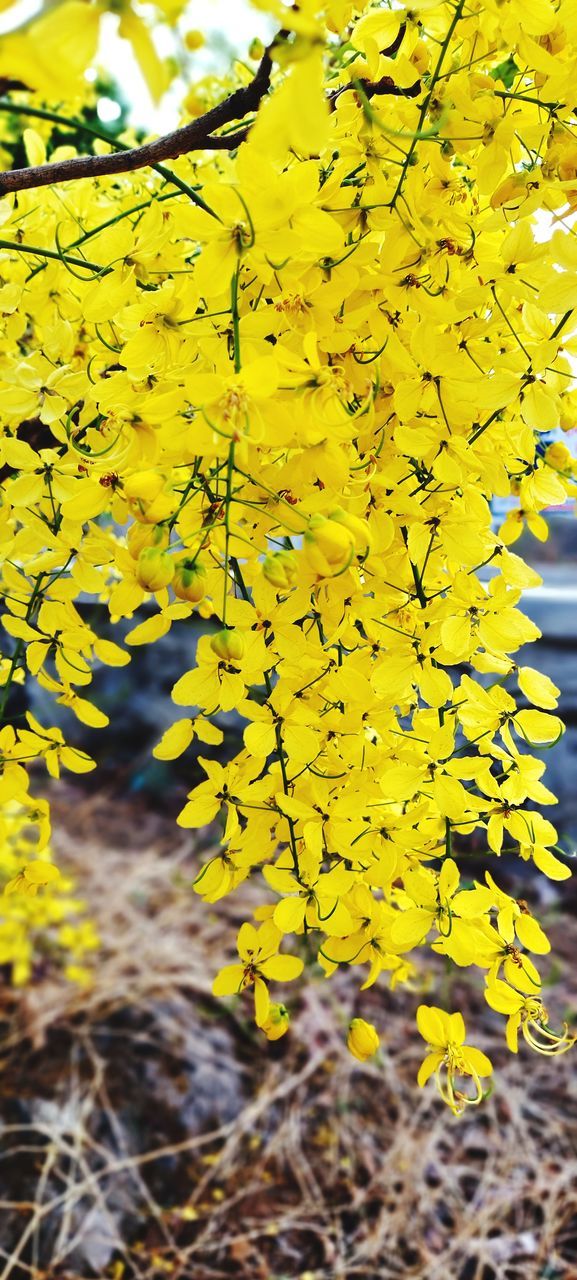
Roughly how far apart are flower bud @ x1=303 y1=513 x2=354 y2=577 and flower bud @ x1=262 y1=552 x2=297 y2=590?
0.04 ft

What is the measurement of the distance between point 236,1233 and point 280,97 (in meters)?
1.39

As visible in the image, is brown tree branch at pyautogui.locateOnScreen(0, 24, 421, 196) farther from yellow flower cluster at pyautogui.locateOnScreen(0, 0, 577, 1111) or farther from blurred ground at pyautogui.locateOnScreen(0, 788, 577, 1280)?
blurred ground at pyautogui.locateOnScreen(0, 788, 577, 1280)

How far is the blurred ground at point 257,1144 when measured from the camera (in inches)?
46.8

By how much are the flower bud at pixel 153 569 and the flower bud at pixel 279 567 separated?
0.05 metres

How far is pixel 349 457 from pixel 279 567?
0.33 ft

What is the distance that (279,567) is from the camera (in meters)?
0.39

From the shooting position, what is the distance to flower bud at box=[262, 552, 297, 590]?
1.26 feet

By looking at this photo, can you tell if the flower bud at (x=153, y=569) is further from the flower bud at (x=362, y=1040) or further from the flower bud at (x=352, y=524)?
the flower bud at (x=362, y=1040)

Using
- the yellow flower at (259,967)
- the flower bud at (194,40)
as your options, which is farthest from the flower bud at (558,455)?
the flower bud at (194,40)

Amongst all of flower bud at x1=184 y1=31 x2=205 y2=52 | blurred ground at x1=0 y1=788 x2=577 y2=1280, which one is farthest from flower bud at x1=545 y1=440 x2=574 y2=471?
blurred ground at x1=0 y1=788 x2=577 y2=1280

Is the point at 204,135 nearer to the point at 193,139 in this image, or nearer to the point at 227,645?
the point at 193,139

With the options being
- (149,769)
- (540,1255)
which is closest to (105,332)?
(540,1255)

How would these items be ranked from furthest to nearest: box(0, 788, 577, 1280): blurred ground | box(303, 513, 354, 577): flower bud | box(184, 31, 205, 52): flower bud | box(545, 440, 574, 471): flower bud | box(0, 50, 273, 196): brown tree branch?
box(0, 788, 577, 1280): blurred ground
box(184, 31, 205, 52): flower bud
box(545, 440, 574, 471): flower bud
box(0, 50, 273, 196): brown tree branch
box(303, 513, 354, 577): flower bud

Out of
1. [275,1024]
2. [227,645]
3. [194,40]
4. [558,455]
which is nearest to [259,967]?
[275,1024]
